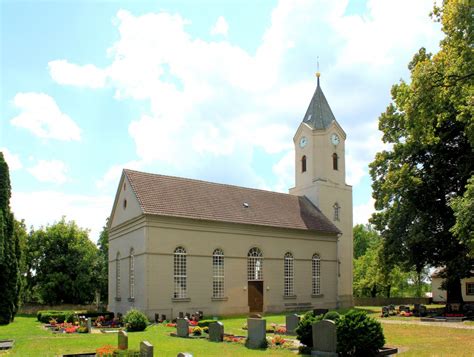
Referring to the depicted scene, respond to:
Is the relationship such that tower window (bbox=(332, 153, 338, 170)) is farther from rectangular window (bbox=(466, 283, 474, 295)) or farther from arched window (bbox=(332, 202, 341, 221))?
rectangular window (bbox=(466, 283, 474, 295))

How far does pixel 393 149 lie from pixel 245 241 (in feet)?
43.3

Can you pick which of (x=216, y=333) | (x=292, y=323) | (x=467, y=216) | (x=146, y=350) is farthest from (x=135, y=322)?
(x=467, y=216)

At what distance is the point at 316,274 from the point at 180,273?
13.2 metres

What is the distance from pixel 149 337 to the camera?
22.7 m

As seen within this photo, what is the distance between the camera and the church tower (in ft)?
153

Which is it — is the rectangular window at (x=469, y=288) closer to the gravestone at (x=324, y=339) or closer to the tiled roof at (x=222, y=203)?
the tiled roof at (x=222, y=203)

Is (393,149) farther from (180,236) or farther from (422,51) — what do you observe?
(180,236)

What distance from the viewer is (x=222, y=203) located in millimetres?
39906

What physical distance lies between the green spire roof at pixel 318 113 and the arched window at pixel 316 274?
12.6m

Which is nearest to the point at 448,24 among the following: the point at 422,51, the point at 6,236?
the point at 422,51

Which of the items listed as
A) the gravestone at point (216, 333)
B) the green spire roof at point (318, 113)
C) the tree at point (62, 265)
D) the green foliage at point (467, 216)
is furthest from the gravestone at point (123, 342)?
the tree at point (62, 265)

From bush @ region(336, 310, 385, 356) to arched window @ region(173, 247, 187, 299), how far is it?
68.6 ft

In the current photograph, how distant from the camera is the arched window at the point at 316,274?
42.9 meters

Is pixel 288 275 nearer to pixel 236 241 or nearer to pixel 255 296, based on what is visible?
pixel 255 296
